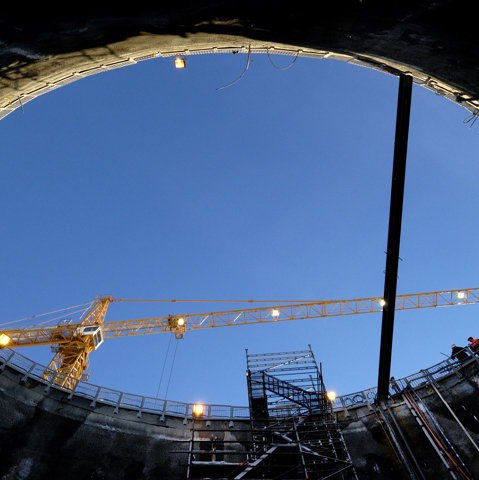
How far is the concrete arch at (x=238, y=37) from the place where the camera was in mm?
6324

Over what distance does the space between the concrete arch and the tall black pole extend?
1.68 m

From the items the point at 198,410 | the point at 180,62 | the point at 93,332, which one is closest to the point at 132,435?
the point at 198,410

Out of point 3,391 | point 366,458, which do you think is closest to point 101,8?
point 3,391

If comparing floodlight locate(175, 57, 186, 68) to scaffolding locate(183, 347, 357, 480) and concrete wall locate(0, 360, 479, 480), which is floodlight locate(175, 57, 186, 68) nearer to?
scaffolding locate(183, 347, 357, 480)

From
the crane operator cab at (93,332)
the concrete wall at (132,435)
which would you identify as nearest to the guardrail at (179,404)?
the concrete wall at (132,435)

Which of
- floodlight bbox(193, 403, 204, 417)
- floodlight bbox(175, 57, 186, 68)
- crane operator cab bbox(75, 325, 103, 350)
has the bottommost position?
floodlight bbox(175, 57, 186, 68)

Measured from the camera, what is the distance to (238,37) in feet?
25.4

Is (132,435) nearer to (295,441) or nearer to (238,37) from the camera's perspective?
(295,441)

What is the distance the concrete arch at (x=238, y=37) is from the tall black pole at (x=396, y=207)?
5.52ft

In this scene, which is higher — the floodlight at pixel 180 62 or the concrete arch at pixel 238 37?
the floodlight at pixel 180 62

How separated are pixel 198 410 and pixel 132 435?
→ 425 cm

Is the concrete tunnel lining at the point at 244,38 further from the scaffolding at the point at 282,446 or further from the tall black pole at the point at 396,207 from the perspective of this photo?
the scaffolding at the point at 282,446

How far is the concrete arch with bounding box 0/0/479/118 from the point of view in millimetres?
6324

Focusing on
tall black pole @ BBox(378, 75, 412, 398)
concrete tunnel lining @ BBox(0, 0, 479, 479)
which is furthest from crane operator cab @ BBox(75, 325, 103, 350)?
concrete tunnel lining @ BBox(0, 0, 479, 479)
